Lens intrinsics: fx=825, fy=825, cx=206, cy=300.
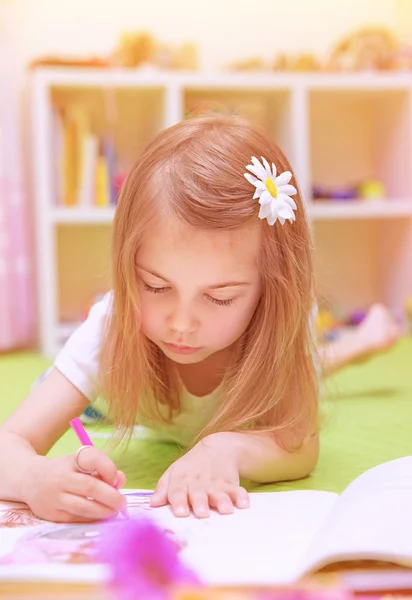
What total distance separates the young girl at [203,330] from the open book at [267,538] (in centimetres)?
3

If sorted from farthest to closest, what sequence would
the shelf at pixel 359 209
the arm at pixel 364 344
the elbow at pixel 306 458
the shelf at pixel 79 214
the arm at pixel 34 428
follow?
the shelf at pixel 359 209, the shelf at pixel 79 214, the arm at pixel 364 344, the elbow at pixel 306 458, the arm at pixel 34 428

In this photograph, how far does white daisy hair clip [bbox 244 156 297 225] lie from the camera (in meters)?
0.85

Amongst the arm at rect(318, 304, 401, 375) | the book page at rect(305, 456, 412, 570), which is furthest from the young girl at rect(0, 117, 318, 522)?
the arm at rect(318, 304, 401, 375)

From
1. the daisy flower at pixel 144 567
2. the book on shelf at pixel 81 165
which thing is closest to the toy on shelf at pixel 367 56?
the book on shelf at pixel 81 165

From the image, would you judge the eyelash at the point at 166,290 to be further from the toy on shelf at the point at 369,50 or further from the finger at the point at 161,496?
the toy on shelf at the point at 369,50

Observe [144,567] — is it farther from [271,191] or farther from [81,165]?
[81,165]

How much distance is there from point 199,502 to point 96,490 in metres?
0.10

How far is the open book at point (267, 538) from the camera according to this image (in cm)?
57

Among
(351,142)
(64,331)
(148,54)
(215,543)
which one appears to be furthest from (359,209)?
(215,543)

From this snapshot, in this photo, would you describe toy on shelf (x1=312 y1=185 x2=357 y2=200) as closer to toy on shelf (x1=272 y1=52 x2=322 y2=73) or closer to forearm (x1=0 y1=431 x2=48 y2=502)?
toy on shelf (x1=272 y1=52 x2=322 y2=73)

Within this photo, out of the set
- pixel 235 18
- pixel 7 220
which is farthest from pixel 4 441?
pixel 235 18

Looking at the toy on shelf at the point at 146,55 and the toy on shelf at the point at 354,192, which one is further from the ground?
the toy on shelf at the point at 146,55

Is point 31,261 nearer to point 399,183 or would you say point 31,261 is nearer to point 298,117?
point 298,117

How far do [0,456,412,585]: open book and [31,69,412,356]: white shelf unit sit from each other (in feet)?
5.12
